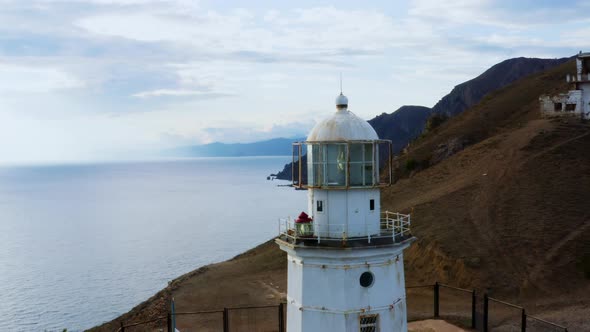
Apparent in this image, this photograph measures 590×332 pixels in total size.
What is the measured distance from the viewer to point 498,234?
37.2 m

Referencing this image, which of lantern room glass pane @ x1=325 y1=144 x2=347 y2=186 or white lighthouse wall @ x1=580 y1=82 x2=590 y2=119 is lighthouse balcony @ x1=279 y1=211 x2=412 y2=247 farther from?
white lighthouse wall @ x1=580 y1=82 x2=590 y2=119

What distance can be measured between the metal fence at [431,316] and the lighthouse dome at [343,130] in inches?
495

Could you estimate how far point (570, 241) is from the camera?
3466cm

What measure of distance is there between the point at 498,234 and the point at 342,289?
2605 cm

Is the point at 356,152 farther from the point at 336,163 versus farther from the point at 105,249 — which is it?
the point at 105,249

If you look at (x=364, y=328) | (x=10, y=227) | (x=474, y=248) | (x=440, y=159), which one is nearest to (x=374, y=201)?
(x=364, y=328)

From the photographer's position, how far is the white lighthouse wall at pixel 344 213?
14586 mm

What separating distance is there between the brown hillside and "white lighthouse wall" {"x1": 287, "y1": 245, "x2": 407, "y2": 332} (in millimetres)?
15379

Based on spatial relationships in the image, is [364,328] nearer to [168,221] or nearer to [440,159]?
[440,159]

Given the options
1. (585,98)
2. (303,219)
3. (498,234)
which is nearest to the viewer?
(303,219)

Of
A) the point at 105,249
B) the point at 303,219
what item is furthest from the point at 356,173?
the point at 105,249

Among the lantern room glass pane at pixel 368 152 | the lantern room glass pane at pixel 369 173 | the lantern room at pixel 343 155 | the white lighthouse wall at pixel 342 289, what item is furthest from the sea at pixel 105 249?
the lantern room glass pane at pixel 368 152

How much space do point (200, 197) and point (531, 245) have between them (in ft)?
430

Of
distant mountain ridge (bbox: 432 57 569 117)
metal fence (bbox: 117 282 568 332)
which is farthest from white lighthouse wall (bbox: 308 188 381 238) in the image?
distant mountain ridge (bbox: 432 57 569 117)
